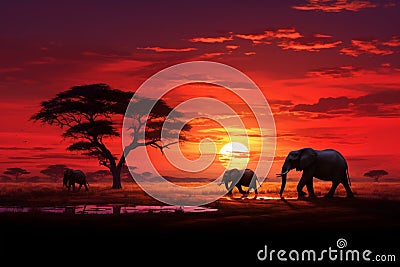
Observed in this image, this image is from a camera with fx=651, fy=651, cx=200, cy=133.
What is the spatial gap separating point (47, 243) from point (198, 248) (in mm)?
3474

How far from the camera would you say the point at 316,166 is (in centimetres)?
3030

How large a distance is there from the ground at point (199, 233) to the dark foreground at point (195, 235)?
19mm

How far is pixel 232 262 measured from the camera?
1227cm

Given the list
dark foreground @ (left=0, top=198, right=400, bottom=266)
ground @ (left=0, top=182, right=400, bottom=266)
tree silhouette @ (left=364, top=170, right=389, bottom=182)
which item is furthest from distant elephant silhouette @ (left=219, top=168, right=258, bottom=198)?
tree silhouette @ (left=364, top=170, right=389, bottom=182)

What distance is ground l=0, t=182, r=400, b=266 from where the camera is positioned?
1323 centimetres

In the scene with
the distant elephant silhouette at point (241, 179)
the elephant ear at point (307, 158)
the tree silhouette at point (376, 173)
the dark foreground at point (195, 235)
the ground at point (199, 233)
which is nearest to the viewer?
the dark foreground at point (195, 235)

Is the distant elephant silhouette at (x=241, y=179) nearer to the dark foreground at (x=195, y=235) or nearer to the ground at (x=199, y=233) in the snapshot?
the ground at (x=199, y=233)

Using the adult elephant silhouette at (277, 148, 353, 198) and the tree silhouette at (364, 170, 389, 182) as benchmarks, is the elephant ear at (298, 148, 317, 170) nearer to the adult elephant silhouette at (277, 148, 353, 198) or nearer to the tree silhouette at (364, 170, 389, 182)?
the adult elephant silhouette at (277, 148, 353, 198)

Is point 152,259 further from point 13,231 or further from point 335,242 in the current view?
point 13,231

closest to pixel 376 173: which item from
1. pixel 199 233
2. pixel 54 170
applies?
pixel 54 170

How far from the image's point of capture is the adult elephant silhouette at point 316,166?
98.5ft

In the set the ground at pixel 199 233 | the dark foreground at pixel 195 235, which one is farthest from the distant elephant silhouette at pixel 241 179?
the dark foreground at pixel 195 235

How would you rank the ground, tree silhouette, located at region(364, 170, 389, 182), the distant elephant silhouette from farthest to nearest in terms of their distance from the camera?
tree silhouette, located at region(364, 170, 389, 182), the distant elephant silhouette, the ground

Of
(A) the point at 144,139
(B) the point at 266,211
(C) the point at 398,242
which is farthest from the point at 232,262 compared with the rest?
(A) the point at 144,139
